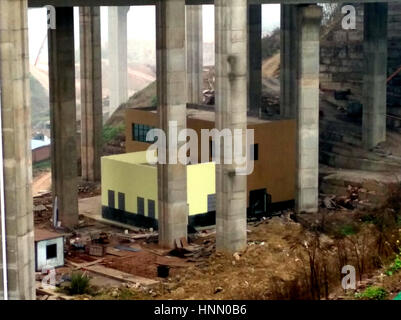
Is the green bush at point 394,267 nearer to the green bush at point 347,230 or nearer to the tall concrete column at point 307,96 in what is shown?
the green bush at point 347,230

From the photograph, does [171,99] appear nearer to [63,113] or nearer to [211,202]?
[211,202]

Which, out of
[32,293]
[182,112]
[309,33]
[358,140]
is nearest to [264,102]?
[358,140]

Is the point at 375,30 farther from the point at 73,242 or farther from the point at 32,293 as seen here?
the point at 32,293

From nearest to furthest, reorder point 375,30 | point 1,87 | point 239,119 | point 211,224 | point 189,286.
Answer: point 1,87, point 189,286, point 239,119, point 211,224, point 375,30

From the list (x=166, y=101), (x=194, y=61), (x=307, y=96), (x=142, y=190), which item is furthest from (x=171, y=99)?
(x=194, y=61)

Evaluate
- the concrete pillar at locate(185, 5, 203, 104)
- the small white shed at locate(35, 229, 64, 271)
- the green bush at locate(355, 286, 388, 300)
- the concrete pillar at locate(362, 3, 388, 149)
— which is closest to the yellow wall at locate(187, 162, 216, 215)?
the small white shed at locate(35, 229, 64, 271)

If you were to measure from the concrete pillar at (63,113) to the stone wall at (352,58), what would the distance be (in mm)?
27234

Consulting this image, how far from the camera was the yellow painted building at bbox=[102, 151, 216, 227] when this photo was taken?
45531mm

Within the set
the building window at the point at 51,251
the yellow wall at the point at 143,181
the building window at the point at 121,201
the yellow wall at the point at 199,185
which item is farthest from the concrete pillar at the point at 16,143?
the building window at the point at 121,201

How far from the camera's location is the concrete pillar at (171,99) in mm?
41688

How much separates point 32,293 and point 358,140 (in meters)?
34.3

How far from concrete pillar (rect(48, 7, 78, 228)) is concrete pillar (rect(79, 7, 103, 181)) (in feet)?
41.2

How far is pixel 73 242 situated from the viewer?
4384cm

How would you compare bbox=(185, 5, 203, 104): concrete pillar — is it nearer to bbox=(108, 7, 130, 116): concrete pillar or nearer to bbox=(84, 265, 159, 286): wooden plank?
bbox=(108, 7, 130, 116): concrete pillar
